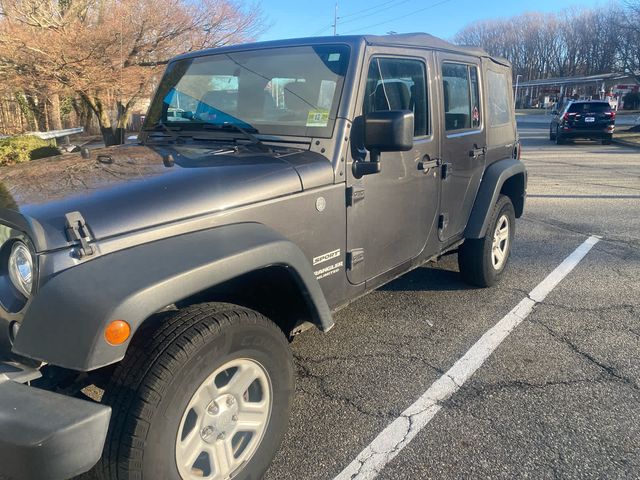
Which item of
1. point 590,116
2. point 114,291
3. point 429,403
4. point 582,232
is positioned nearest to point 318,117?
point 114,291

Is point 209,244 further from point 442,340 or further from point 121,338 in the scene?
point 442,340

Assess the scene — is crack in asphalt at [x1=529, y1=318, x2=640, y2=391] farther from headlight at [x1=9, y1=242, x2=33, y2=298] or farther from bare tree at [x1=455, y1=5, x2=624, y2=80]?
bare tree at [x1=455, y1=5, x2=624, y2=80]

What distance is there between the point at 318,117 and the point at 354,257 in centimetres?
78

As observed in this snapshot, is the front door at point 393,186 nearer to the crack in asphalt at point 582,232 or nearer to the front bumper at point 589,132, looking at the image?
the crack in asphalt at point 582,232

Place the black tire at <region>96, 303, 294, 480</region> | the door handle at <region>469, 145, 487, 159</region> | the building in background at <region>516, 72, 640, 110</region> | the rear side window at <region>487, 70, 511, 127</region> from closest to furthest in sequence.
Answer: the black tire at <region>96, 303, 294, 480</region>, the door handle at <region>469, 145, 487, 159</region>, the rear side window at <region>487, 70, 511, 127</region>, the building in background at <region>516, 72, 640, 110</region>

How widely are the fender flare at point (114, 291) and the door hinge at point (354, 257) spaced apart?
0.88 m

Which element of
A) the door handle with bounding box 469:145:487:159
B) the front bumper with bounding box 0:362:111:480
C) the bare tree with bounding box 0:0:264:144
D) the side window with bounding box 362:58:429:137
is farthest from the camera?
the bare tree with bounding box 0:0:264:144

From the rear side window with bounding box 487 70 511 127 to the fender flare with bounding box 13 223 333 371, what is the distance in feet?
10.4

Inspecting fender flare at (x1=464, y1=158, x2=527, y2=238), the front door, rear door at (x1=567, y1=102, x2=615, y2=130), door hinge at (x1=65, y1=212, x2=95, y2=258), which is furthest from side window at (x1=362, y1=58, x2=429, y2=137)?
rear door at (x1=567, y1=102, x2=615, y2=130)

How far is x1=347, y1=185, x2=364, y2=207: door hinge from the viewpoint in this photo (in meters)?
2.82

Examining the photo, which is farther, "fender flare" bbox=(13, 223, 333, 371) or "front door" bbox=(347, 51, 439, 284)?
"front door" bbox=(347, 51, 439, 284)

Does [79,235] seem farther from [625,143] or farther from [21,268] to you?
[625,143]

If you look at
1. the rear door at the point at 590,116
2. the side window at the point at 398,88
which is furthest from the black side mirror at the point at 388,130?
the rear door at the point at 590,116

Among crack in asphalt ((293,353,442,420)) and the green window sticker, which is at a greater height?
the green window sticker
